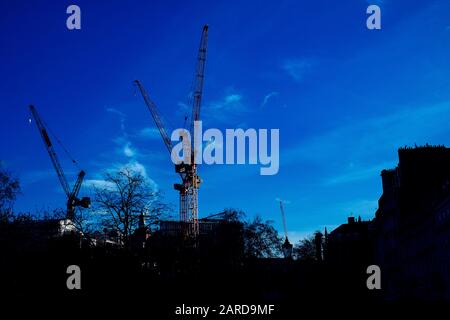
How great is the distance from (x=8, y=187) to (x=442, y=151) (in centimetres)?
5765

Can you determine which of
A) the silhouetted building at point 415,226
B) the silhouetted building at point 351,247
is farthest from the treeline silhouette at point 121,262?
the silhouetted building at point 351,247

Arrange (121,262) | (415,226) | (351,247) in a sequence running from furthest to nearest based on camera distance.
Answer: (351,247) → (415,226) → (121,262)

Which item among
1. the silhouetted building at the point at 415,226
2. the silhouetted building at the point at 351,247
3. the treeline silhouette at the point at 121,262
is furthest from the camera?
the silhouetted building at the point at 351,247

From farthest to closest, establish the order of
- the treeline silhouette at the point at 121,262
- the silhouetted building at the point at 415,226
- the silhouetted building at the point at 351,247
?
the silhouetted building at the point at 351,247 < the silhouetted building at the point at 415,226 < the treeline silhouette at the point at 121,262

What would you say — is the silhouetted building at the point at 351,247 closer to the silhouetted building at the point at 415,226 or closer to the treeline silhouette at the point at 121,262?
the silhouetted building at the point at 415,226

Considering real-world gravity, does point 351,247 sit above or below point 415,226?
below

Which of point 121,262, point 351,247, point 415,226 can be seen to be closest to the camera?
point 121,262

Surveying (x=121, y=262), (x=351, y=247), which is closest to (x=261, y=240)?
(x=351, y=247)

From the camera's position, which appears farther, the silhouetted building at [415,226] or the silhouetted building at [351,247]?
the silhouetted building at [351,247]

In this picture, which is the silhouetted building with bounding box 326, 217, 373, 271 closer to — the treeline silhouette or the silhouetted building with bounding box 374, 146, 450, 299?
the silhouetted building with bounding box 374, 146, 450, 299

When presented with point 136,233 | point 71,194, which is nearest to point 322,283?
point 136,233

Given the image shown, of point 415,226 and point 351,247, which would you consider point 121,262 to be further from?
point 351,247

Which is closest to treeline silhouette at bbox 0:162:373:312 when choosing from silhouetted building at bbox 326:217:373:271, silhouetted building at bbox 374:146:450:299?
silhouetted building at bbox 374:146:450:299
